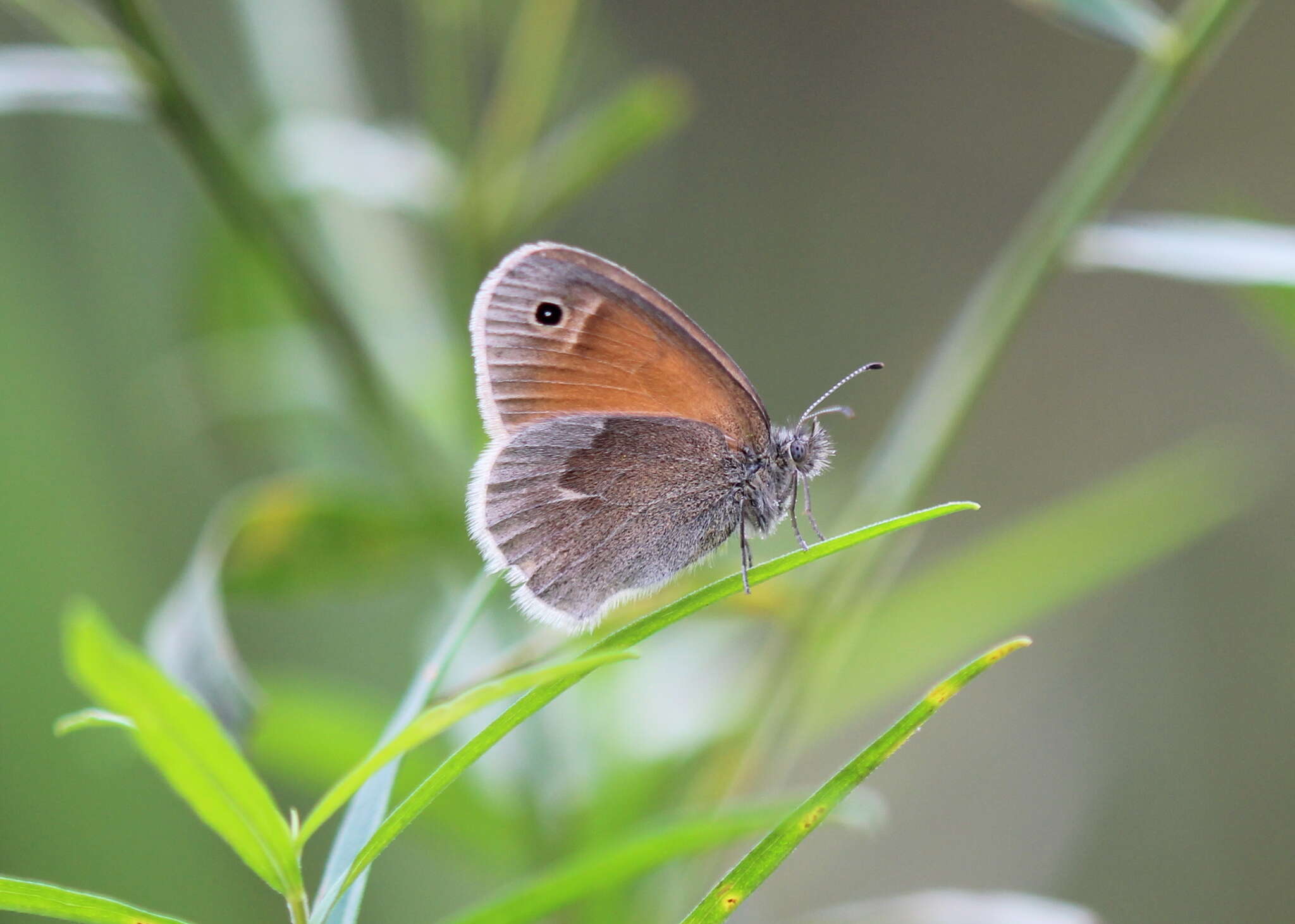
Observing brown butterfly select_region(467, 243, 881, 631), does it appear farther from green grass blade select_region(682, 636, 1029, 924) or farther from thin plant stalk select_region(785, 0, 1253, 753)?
green grass blade select_region(682, 636, 1029, 924)

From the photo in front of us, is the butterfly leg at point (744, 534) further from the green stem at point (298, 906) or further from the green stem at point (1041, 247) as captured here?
the green stem at point (298, 906)

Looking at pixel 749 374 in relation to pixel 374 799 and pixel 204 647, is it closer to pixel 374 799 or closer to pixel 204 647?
pixel 204 647

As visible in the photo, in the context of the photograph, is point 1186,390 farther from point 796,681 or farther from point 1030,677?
point 796,681

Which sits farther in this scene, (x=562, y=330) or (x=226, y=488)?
(x=226, y=488)

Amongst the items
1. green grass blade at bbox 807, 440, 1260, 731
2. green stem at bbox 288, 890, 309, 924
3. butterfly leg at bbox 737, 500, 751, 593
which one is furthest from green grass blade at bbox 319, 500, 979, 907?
green grass blade at bbox 807, 440, 1260, 731

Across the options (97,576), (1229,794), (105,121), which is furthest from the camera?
(1229,794)

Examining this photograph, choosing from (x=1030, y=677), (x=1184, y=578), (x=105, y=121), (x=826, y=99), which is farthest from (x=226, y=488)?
(x=1184, y=578)
